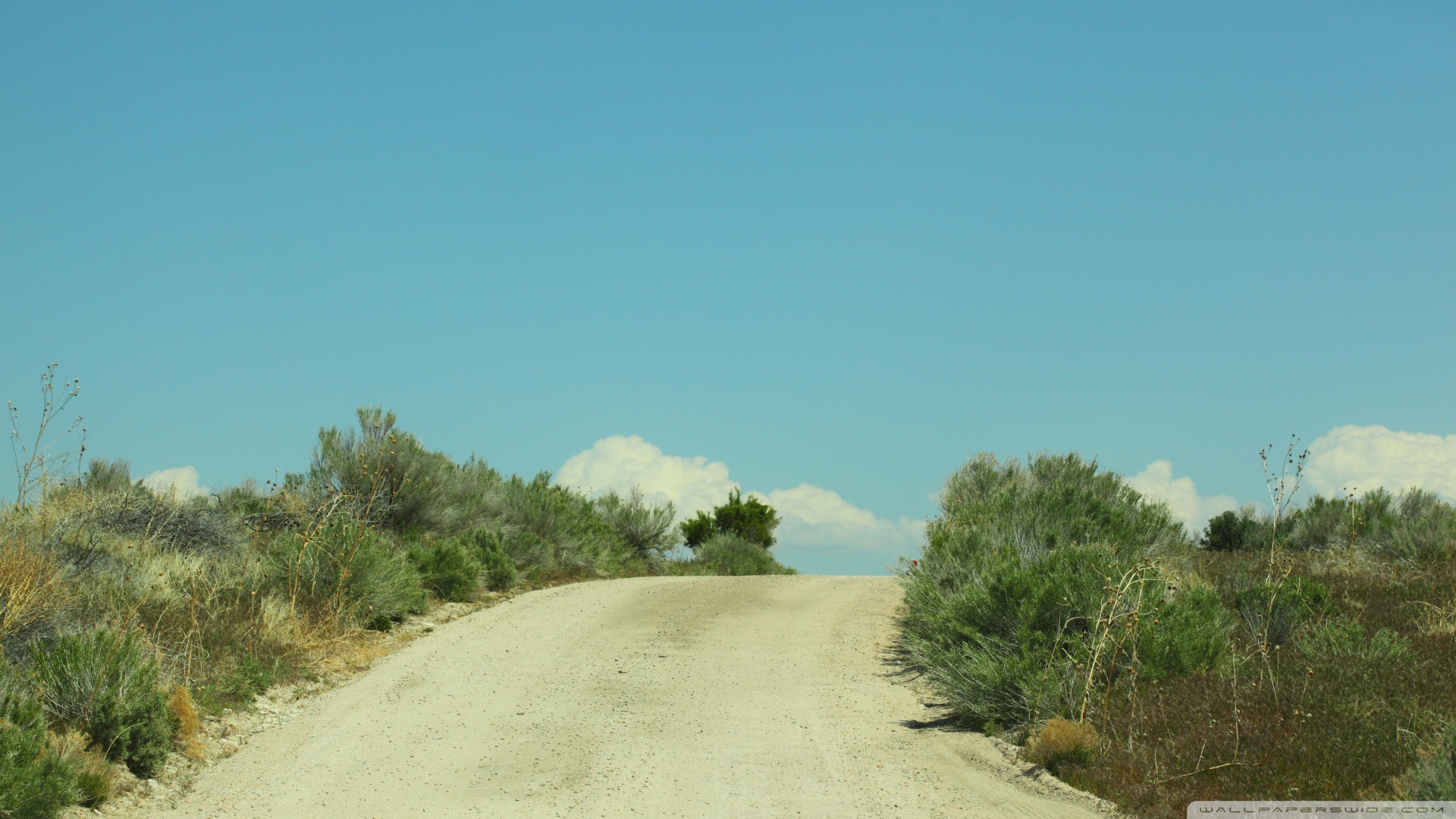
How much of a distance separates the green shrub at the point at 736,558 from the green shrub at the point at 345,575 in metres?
14.3

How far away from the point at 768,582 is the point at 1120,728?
12.6 meters

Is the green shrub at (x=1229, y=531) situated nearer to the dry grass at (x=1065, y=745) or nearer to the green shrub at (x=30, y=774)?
the dry grass at (x=1065, y=745)

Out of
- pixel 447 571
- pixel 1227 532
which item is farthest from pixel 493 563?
pixel 1227 532

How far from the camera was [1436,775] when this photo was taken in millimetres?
5398

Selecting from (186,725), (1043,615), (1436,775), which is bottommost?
(186,725)

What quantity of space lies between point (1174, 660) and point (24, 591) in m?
10.6

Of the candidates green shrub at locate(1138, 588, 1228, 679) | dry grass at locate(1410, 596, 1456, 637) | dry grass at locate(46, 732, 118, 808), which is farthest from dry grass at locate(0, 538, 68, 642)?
dry grass at locate(1410, 596, 1456, 637)

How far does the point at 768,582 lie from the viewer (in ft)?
65.8

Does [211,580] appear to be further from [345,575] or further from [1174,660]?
[1174,660]

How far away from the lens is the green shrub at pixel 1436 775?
5.31m

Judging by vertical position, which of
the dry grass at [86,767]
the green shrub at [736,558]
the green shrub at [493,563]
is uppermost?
the green shrub at [736,558]

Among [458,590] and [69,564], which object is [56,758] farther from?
[458,590]

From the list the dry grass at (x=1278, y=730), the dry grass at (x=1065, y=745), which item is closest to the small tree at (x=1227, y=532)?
the dry grass at (x=1278, y=730)

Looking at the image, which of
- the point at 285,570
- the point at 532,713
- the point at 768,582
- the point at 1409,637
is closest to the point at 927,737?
the point at 532,713
